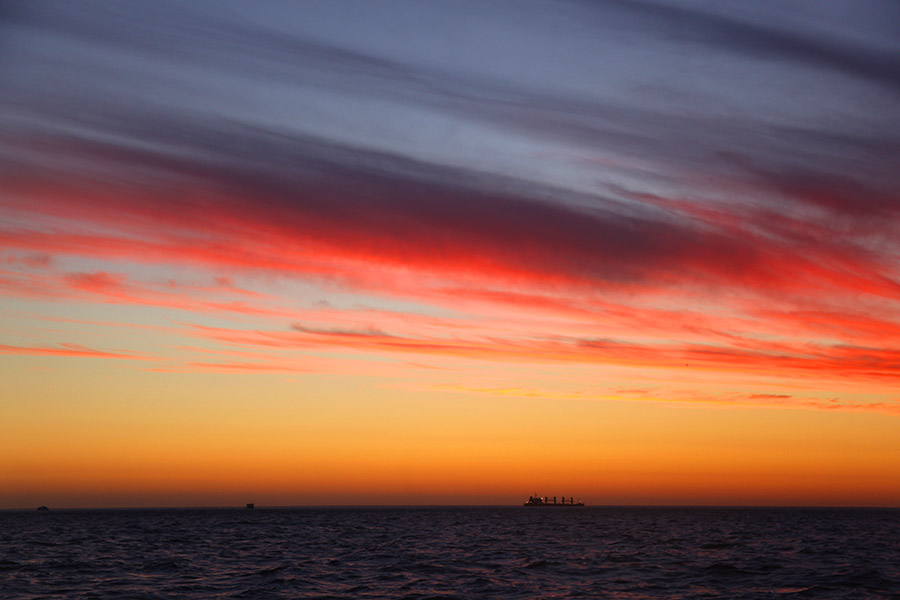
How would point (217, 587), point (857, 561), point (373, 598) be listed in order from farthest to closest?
1. point (857, 561)
2. point (217, 587)
3. point (373, 598)

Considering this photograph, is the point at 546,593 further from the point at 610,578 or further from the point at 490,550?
the point at 490,550

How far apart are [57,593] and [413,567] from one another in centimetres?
2202

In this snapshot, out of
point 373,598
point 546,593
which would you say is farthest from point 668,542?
point 373,598

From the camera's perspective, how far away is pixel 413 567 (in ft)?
174

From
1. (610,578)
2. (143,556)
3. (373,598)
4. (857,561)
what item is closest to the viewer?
(373,598)

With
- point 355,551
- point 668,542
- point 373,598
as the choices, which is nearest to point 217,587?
point 373,598

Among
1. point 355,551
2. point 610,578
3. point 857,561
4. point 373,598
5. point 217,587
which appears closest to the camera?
point 373,598

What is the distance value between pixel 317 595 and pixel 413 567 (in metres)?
14.0

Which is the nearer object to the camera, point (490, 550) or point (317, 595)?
point (317, 595)

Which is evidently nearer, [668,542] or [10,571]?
[10,571]

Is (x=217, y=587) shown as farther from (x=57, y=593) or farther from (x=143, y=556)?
(x=143, y=556)

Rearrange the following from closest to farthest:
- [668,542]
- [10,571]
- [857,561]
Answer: [10,571] → [857,561] → [668,542]

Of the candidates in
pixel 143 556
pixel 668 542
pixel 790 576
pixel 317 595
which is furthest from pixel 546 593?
pixel 668 542

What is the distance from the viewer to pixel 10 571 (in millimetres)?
50562
